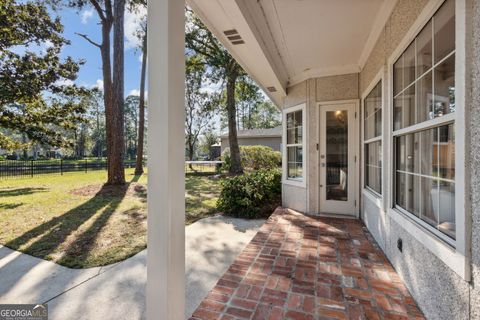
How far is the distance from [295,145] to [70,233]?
4603 mm

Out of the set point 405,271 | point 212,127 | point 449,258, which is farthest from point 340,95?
point 212,127

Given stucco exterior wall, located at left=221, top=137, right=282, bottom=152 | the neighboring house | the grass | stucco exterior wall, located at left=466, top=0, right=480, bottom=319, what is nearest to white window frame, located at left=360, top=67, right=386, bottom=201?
stucco exterior wall, located at left=466, top=0, right=480, bottom=319

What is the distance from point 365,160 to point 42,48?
33.8ft

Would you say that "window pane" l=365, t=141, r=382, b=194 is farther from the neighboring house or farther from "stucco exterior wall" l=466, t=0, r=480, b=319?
the neighboring house

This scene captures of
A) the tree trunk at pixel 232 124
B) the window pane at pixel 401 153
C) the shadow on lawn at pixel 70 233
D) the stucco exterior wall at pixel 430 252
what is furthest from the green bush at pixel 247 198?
the tree trunk at pixel 232 124

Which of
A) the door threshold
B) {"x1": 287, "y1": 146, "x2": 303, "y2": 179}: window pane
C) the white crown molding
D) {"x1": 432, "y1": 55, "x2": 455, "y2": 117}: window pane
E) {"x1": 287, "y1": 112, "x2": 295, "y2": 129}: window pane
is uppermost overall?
the white crown molding

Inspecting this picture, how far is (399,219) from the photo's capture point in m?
2.48

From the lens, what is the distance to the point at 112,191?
298 inches

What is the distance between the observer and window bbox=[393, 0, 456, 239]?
5.51ft

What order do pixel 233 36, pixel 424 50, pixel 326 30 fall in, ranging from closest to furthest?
pixel 424 50 → pixel 233 36 → pixel 326 30

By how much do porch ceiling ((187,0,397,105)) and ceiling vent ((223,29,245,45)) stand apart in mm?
51

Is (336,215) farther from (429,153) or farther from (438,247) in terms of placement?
(438,247)

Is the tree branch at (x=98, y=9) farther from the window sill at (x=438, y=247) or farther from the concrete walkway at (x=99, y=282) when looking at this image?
the window sill at (x=438, y=247)

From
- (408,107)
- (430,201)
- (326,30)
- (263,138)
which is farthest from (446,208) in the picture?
(263,138)
